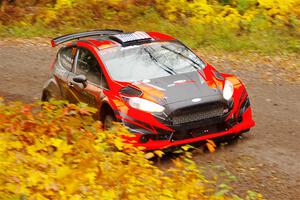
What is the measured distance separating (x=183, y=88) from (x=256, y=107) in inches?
113

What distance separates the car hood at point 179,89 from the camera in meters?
8.41

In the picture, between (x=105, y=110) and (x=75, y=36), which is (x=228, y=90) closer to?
(x=105, y=110)

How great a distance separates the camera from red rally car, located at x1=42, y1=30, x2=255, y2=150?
833cm

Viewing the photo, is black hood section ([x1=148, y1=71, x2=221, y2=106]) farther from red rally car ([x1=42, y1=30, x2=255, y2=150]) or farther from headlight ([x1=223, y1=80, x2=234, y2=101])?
headlight ([x1=223, y1=80, x2=234, y2=101])

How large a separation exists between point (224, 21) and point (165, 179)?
11355 millimetres

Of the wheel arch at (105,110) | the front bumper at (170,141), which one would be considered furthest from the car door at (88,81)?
the front bumper at (170,141)

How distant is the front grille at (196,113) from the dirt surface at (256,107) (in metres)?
0.57

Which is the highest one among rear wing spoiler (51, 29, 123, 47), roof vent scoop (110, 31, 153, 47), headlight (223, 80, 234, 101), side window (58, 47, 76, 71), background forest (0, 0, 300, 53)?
roof vent scoop (110, 31, 153, 47)

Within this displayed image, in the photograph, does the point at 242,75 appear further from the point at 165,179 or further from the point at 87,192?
the point at 87,192

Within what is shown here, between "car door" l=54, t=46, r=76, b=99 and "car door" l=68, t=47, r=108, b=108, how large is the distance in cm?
17

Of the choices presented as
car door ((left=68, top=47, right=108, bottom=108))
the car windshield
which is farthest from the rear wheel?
the car windshield

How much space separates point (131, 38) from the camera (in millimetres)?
9789

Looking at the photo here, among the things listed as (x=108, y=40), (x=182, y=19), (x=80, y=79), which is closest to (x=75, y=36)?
(x=108, y=40)

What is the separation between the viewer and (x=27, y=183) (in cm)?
482
